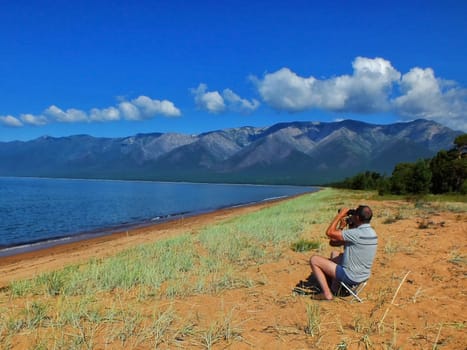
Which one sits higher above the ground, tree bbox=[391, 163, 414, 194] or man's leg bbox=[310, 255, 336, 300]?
tree bbox=[391, 163, 414, 194]

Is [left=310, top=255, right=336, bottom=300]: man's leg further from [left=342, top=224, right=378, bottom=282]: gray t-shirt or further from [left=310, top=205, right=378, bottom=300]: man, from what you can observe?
[left=342, top=224, right=378, bottom=282]: gray t-shirt

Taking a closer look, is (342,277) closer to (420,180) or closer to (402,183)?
(420,180)

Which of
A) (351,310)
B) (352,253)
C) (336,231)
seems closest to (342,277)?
(352,253)

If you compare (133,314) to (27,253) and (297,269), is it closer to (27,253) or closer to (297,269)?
(297,269)

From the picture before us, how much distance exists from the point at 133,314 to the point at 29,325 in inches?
54.6

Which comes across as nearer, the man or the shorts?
the man

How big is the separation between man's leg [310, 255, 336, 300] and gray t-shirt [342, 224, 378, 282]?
8.4 inches

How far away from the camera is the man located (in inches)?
245

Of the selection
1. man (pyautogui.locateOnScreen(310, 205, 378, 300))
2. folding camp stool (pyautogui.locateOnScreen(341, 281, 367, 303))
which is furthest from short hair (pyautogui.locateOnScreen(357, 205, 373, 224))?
folding camp stool (pyautogui.locateOnScreen(341, 281, 367, 303))

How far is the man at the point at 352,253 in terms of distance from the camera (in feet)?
20.4

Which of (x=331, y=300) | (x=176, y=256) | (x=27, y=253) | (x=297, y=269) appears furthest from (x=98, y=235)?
(x=331, y=300)

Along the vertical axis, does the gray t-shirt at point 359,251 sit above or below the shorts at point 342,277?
above

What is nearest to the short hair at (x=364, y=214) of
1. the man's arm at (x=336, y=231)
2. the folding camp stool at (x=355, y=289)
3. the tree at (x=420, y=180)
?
the man's arm at (x=336, y=231)

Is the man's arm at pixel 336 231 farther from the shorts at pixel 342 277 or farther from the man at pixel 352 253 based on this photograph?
the shorts at pixel 342 277
